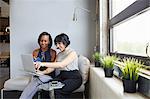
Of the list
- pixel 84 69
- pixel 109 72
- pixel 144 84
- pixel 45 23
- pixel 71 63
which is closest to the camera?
pixel 144 84

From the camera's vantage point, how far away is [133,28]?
7.99 feet

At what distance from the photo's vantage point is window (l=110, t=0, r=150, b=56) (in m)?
1.93

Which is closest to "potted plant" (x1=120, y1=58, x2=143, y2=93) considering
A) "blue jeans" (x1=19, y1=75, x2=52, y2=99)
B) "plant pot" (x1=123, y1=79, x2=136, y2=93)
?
"plant pot" (x1=123, y1=79, x2=136, y2=93)

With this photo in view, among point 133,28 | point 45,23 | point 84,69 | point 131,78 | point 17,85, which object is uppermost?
point 45,23

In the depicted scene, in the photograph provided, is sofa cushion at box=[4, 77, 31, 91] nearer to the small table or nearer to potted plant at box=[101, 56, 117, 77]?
the small table

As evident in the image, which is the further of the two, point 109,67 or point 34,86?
point 34,86

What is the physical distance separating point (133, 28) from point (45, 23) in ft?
7.62

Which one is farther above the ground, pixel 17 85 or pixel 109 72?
pixel 109 72

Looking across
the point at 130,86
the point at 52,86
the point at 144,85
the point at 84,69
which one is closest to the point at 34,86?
the point at 52,86

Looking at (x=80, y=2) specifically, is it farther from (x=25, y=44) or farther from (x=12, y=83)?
(x=12, y=83)

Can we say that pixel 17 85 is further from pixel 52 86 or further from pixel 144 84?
pixel 144 84

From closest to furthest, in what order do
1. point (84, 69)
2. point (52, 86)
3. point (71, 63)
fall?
point (52, 86), point (71, 63), point (84, 69)

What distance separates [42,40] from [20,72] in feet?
3.22

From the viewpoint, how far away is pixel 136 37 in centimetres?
235
